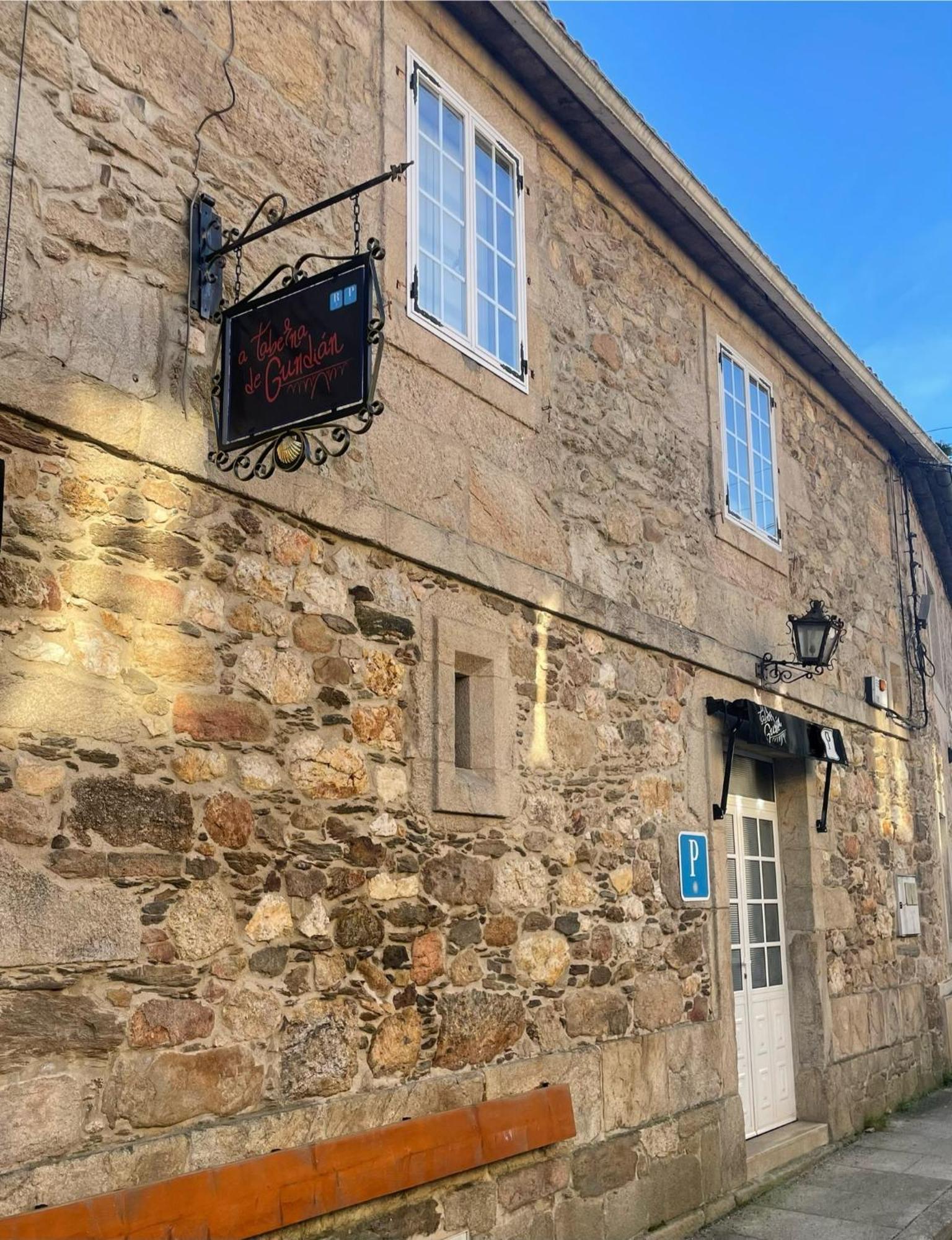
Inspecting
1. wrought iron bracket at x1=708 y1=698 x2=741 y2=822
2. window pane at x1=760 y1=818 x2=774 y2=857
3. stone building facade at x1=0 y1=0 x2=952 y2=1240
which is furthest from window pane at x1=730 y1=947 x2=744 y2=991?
wrought iron bracket at x1=708 y1=698 x2=741 y2=822

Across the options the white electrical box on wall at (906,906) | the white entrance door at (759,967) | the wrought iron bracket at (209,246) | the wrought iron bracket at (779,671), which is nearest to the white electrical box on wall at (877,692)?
the white electrical box on wall at (906,906)

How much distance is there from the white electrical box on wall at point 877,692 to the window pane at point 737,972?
3218 millimetres

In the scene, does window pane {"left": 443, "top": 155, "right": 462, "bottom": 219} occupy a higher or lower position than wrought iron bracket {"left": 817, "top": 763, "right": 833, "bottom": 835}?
higher

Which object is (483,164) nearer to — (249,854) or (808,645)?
(249,854)

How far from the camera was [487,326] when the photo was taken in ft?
20.4

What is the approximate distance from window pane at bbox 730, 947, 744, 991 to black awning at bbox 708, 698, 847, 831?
3.46 ft

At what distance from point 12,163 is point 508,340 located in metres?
2.88

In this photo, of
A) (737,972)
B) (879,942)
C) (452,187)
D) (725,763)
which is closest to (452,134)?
(452,187)

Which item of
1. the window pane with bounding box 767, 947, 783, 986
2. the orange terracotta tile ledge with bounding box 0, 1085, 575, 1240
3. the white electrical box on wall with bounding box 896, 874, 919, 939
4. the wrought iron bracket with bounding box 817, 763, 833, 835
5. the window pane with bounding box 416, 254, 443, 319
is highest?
the window pane with bounding box 416, 254, 443, 319

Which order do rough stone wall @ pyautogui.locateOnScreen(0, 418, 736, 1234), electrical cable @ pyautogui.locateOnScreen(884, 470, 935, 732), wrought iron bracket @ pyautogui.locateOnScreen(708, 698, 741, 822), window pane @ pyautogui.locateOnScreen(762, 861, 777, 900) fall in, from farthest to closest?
electrical cable @ pyautogui.locateOnScreen(884, 470, 935, 732), window pane @ pyautogui.locateOnScreen(762, 861, 777, 900), wrought iron bracket @ pyautogui.locateOnScreen(708, 698, 741, 822), rough stone wall @ pyautogui.locateOnScreen(0, 418, 736, 1234)

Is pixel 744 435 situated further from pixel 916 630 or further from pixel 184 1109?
pixel 184 1109

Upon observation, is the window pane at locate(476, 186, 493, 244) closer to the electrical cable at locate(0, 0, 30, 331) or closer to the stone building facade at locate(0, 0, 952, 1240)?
the stone building facade at locate(0, 0, 952, 1240)

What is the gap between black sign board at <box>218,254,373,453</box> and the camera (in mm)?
4094

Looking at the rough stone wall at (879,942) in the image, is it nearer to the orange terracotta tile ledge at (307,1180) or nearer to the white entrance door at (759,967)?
the white entrance door at (759,967)
